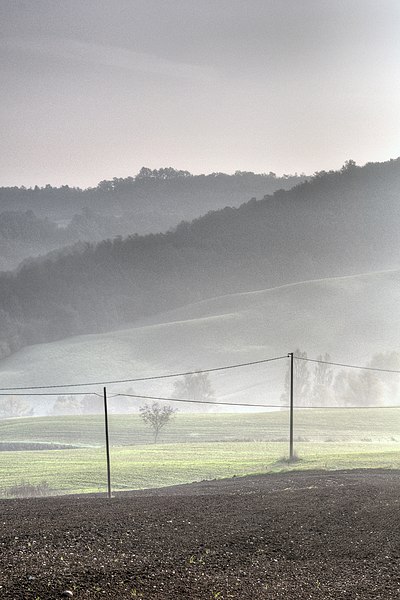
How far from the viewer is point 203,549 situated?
15.2 meters

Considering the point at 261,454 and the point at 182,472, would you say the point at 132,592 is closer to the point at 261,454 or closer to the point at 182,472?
the point at 182,472

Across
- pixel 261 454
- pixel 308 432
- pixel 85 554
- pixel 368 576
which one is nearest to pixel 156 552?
pixel 85 554

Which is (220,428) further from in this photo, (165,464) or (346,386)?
(346,386)

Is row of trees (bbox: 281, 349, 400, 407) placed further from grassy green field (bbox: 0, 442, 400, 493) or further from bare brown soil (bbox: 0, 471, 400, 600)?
bare brown soil (bbox: 0, 471, 400, 600)

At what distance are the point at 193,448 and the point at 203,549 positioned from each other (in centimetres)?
5871

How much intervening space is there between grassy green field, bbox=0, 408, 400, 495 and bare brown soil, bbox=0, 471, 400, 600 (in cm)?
2163

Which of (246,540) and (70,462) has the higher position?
(246,540)

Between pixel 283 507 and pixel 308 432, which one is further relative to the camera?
pixel 308 432

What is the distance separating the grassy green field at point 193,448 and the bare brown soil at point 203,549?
71.0ft

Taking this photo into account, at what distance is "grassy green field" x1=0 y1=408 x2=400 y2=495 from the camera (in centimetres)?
4734

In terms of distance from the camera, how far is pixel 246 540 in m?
16.1

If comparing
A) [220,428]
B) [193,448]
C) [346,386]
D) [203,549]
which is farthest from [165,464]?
[346,386]

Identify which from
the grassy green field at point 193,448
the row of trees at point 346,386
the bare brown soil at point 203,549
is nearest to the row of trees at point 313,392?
the row of trees at point 346,386

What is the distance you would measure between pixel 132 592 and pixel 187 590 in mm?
968
